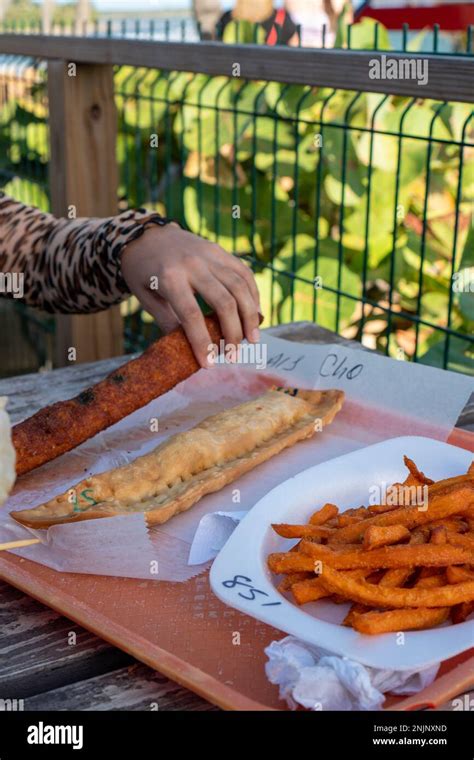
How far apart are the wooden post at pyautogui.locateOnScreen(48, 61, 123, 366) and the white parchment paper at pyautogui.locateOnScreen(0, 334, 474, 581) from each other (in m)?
1.58

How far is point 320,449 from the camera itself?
5.90ft

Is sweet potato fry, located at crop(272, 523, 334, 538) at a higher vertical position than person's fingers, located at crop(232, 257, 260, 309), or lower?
lower

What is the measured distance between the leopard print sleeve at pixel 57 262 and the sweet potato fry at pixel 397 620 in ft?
3.93

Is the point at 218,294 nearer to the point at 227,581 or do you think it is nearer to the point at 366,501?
the point at 366,501

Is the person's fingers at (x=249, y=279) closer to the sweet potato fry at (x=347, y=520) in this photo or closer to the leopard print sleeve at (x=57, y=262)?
the leopard print sleeve at (x=57, y=262)

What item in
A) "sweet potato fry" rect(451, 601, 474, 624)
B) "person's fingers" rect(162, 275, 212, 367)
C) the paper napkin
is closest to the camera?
the paper napkin

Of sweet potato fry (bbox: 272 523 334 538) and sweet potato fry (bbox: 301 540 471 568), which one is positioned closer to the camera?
sweet potato fry (bbox: 301 540 471 568)

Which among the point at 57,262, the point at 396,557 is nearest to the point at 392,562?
the point at 396,557

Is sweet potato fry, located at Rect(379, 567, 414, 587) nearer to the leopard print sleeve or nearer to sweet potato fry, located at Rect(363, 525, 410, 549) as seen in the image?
sweet potato fry, located at Rect(363, 525, 410, 549)

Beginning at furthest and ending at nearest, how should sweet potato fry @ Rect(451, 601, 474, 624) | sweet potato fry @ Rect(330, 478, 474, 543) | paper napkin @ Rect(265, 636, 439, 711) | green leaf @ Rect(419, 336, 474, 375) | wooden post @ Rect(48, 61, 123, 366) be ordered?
wooden post @ Rect(48, 61, 123, 366)
green leaf @ Rect(419, 336, 474, 375)
sweet potato fry @ Rect(330, 478, 474, 543)
sweet potato fry @ Rect(451, 601, 474, 624)
paper napkin @ Rect(265, 636, 439, 711)

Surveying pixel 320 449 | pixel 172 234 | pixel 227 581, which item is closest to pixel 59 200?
pixel 172 234

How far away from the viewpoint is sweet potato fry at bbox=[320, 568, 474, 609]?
1099 millimetres

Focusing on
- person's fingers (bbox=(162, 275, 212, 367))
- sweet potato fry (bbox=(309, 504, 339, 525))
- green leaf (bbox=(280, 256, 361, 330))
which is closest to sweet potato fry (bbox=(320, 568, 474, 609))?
sweet potato fry (bbox=(309, 504, 339, 525))

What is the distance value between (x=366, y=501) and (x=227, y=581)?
369 mm
